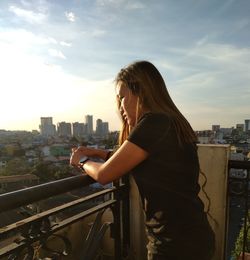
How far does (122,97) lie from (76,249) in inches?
99.1

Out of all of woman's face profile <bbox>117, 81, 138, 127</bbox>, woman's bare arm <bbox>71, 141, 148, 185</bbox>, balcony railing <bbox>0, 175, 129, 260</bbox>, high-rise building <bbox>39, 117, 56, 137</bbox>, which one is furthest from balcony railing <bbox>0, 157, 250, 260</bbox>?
high-rise building <bbox>39, 117, 56, 137</bbox>

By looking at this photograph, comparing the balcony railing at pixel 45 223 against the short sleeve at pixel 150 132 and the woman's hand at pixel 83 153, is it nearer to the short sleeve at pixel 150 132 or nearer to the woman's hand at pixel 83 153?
the woman's hand at pixel 83 153

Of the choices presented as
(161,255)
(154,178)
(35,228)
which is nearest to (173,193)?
(154,178)

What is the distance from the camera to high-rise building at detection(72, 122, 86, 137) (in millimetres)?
103500

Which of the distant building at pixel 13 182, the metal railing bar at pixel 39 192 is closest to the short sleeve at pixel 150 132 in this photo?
the metal railing bar at pixel 39 192

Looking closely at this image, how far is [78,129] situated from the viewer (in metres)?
105

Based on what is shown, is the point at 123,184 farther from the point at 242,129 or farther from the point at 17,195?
the point at 242,129

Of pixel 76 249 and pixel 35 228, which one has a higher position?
pixel 35 228

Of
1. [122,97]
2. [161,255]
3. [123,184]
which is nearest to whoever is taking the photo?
[161,255]

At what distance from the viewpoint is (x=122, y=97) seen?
5.92ft

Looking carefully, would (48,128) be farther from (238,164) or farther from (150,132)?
(150,132)

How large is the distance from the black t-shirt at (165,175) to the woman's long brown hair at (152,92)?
7 cm

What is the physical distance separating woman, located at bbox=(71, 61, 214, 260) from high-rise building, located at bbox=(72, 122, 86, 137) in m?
102

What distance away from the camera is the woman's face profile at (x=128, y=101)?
1.73 metres
